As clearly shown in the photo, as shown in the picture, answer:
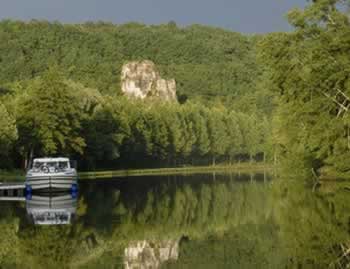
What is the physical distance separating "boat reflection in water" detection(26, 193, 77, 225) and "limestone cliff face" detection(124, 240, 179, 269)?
7.36 m

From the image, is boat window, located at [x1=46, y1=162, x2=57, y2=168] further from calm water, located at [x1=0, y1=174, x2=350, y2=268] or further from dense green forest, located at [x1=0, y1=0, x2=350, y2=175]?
dense green forest, located at [x1=0, y1=0, x2=350, y2=175]

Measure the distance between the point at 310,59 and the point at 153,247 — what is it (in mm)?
34603

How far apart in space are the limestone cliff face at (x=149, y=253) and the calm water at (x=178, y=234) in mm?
24

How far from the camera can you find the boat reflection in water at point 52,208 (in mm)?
31516

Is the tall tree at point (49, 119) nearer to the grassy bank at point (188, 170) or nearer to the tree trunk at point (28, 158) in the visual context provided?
the tree trunk at point (28, 158)

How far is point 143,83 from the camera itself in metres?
169

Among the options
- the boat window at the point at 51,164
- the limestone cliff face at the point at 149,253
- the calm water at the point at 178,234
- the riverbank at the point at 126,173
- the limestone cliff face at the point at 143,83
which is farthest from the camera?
the limestone cliff face at the point at 143,83

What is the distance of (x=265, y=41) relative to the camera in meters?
58.5

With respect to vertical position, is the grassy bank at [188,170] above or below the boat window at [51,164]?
below

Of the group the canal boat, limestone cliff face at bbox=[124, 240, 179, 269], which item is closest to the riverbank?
the canal boat

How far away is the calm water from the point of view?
19.7m

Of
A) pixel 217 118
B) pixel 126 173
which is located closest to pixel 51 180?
pixel 126 173

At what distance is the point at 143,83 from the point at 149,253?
14879cm

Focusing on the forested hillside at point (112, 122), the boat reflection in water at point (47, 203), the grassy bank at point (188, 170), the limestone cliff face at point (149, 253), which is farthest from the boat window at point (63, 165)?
the grassy bank at point (188, 170)
